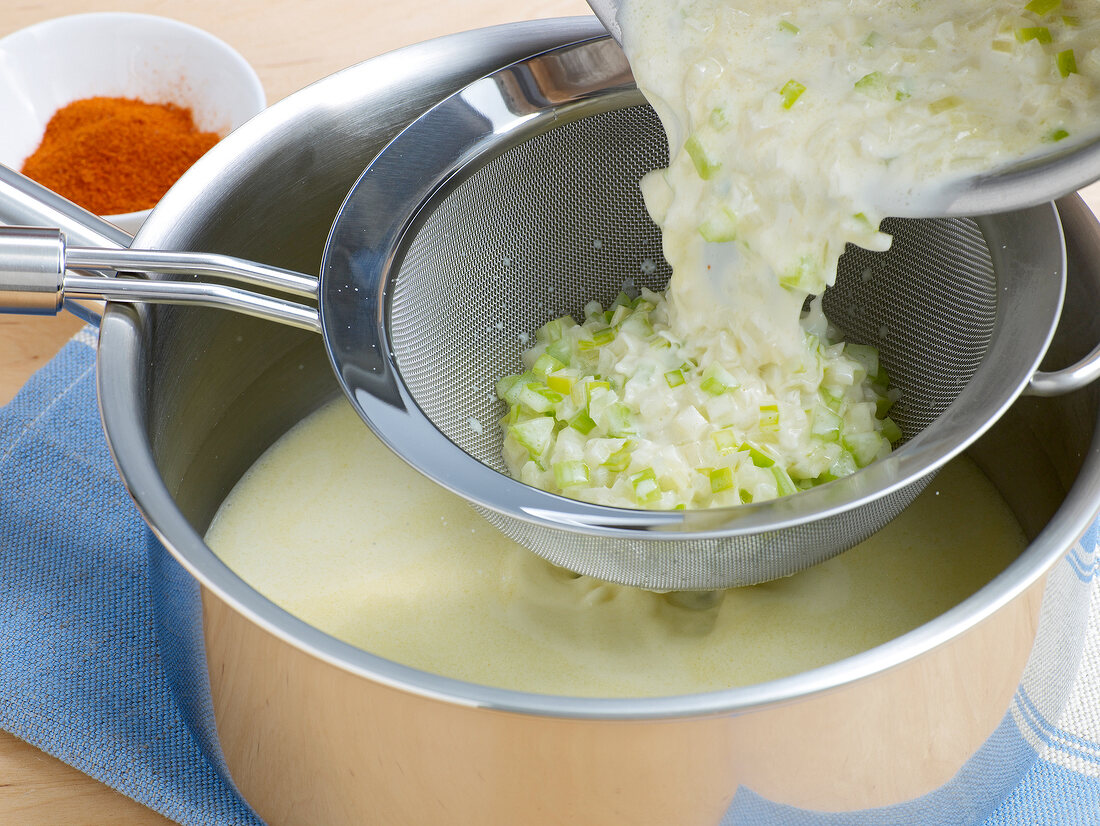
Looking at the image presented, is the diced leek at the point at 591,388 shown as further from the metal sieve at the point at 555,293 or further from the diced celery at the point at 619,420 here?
the metal sieve at the point at 555,293

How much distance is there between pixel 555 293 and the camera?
155cm

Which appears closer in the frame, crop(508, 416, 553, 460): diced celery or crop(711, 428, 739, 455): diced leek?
crop(711, 428, 739, 455): diced leek

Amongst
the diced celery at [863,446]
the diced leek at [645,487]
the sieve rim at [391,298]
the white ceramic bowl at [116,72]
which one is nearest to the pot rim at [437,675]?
the sieve rim at [391,298]

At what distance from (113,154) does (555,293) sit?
28.0 inches

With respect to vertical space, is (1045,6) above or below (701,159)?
above

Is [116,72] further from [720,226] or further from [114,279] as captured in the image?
[720,226]

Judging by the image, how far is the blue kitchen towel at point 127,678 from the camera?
1055 millimetres

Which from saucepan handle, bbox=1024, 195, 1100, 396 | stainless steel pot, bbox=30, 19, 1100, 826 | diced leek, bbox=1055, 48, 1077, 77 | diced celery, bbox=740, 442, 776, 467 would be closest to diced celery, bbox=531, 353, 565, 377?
diced celery, bbox=740, 442, 776, 467

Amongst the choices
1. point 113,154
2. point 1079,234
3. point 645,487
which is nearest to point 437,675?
point 645,487

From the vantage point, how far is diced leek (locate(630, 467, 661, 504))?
1.18m

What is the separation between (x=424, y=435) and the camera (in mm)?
1102

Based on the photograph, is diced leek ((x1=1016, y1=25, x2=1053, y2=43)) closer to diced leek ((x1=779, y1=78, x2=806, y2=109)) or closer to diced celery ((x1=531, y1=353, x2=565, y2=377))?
diced leek ((x1=779, y1=78, x2=806, y2=109))

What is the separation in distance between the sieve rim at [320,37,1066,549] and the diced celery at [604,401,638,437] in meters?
0.21

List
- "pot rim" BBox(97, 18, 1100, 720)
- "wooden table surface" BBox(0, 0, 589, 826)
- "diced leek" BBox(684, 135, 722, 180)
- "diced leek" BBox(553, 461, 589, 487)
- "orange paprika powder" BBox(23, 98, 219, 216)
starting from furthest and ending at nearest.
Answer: "wooden table surface" BBox(0, 0, 589, 826)
"orange paprika powder" BBox(23, 98, 219, 216)
"diced leek" BBox(553, 461, 589, 487)
"diced leek" BBox(684, 135, 722, 180)
"pot rim" BBox(97, 18, 1100, 720)
